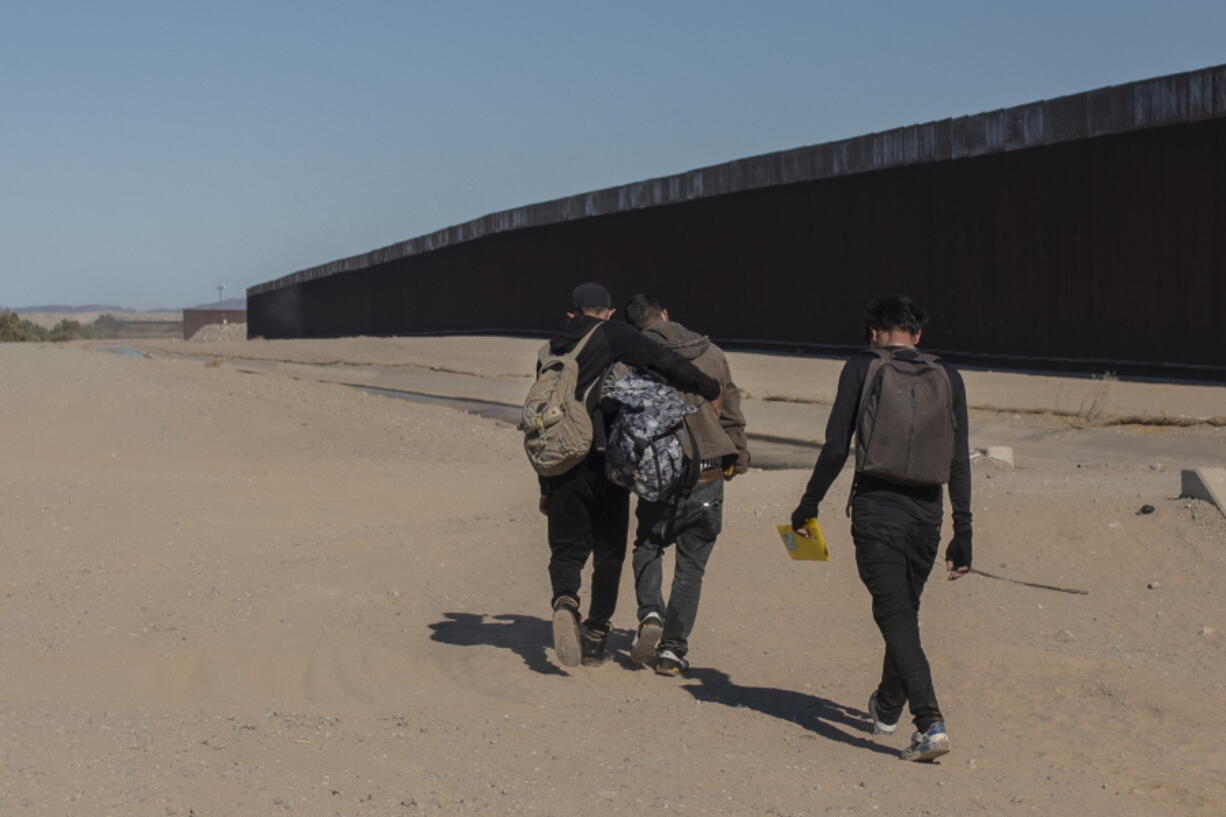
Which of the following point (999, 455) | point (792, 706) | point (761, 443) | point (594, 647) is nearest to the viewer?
point (792, 706)

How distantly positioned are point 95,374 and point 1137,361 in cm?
1363

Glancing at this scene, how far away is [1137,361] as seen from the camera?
811 inches

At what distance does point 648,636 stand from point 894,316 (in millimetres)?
1899

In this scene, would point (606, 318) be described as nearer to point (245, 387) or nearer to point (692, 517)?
point (692, 517)

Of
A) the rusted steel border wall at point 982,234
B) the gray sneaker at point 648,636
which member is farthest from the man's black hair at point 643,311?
the rusted steel border wall at point 982,234

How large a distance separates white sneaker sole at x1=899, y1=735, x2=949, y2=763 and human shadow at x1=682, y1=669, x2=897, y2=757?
9.6 inches

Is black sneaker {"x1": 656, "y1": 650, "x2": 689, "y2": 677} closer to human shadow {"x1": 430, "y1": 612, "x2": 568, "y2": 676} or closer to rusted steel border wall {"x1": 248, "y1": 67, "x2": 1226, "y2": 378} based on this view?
human shadow {"x1": 430, "y1": 612, "x2": 568, "y2": 676}

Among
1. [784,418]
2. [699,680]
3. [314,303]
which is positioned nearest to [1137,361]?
[784,418]

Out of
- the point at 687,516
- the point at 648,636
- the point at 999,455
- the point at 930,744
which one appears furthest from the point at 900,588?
the point at 999,455

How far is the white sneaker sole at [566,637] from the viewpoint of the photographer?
21.8 ft

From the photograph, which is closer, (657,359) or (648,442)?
(648,442)

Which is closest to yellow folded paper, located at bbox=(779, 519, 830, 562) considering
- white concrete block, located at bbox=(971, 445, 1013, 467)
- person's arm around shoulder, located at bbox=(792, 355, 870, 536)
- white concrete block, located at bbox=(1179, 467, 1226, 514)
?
person's arm around shoulder, located at bbox=(792, 355, 870, 536)

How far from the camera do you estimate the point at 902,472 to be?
18.2ft

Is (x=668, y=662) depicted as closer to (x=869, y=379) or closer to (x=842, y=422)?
(x=842, y=422)
